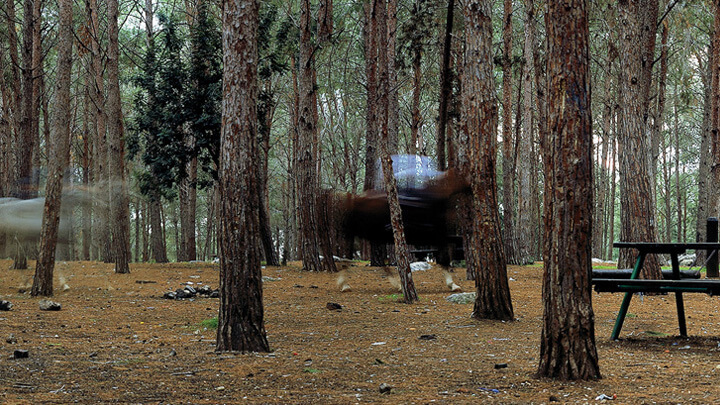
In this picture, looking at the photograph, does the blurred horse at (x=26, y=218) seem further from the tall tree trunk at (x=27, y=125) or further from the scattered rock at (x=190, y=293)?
the tall tree trunk at (x=27, y=125)

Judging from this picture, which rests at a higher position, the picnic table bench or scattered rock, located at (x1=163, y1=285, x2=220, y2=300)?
the picnic table bench

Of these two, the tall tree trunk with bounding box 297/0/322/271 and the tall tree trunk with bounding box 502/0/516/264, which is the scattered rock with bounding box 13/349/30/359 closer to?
the tall tree trunk with bounding box 297/0/322/271

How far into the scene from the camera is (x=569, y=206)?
16.3ft

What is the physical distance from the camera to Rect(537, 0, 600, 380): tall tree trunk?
4.94m

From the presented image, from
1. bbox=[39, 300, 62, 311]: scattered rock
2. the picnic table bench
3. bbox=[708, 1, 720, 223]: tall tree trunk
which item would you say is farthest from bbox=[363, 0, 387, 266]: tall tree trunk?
bbox=[708, 1, 720, 223]: tall tree trunk

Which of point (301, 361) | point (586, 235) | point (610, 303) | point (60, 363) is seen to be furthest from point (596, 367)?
point (610, 303)

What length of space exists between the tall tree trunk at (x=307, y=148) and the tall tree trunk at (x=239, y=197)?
9.38 meters

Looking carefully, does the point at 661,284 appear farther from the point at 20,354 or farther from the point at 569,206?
the point at 20,354

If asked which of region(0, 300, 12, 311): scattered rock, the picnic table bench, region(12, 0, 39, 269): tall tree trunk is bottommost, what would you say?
region(0, 300, 12, 311): scattered rock

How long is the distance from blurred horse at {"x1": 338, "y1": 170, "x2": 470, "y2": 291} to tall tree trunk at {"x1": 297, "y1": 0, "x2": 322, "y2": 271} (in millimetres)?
4546

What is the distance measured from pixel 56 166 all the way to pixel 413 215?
5993mm

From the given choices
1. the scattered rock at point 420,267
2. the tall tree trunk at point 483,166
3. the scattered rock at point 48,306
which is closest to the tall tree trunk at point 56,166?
the scattered rock at point 48,306

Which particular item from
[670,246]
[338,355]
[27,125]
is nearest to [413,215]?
[670,246]

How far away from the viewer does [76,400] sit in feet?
14.1
